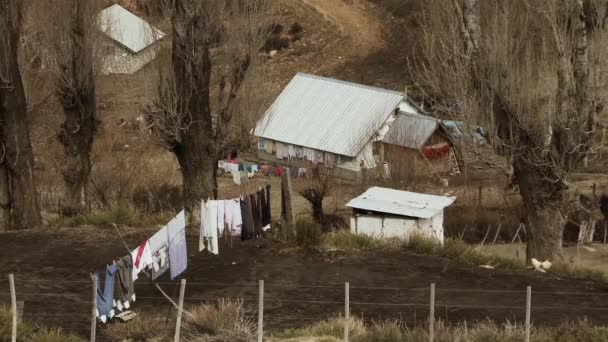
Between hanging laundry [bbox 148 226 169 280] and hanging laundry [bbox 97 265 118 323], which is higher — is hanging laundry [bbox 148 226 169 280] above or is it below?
above

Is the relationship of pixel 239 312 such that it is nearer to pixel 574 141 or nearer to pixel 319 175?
pixel 574 141

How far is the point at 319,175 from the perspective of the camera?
1374 inches

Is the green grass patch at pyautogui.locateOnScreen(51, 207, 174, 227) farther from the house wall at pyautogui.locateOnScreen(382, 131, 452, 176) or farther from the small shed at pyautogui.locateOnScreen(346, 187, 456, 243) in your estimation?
the house wall at pyautogui.locateOnScreen(382, 131, 452, 176)

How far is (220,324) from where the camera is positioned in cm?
1198

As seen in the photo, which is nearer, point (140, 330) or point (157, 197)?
point (140, 330)

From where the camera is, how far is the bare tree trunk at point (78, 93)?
22.2 m

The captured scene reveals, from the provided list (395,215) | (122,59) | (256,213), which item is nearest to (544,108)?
(395,215)

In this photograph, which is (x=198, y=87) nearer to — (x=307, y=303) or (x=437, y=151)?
(x=307, y=303)

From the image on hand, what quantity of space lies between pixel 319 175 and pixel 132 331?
2302 centimetres

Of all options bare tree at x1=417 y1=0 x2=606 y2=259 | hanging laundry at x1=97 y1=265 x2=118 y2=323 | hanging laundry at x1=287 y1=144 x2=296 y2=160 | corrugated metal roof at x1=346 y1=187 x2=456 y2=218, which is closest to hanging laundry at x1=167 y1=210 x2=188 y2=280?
hanging laundry at x1=97 y1=265 x2=118 y2=323

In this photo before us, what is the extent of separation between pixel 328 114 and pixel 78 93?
66.9 ft

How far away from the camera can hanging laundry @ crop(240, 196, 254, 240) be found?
53.4 feet

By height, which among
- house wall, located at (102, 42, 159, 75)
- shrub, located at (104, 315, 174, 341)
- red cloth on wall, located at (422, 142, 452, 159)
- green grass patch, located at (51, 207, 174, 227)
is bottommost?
shrub, located at (104, 315, 174, 341)

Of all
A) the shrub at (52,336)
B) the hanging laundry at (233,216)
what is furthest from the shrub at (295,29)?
the shrub at (52,336)
